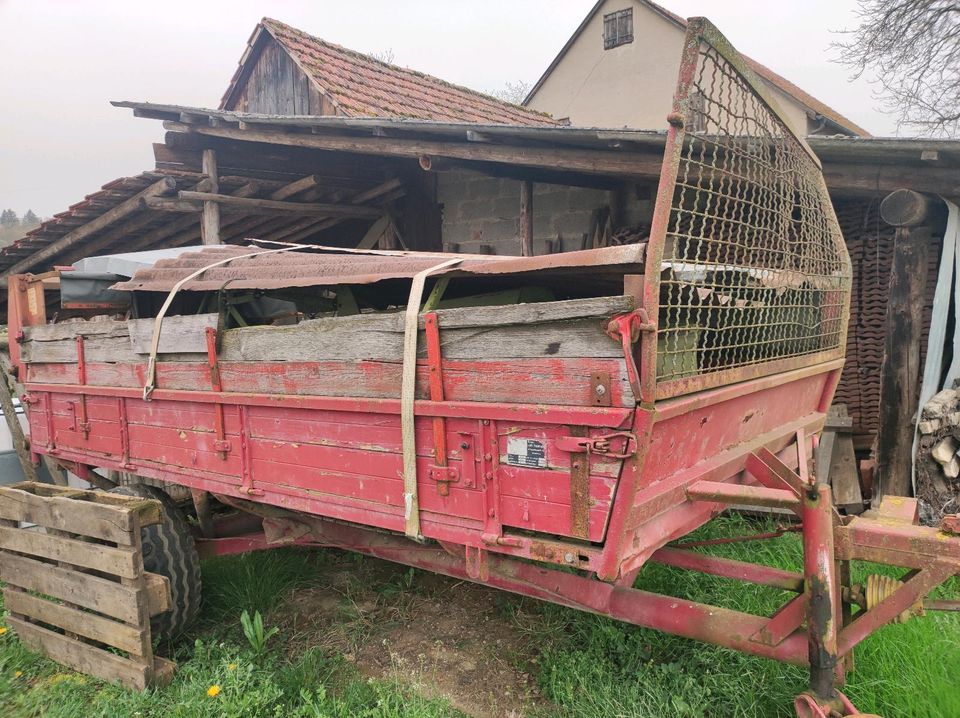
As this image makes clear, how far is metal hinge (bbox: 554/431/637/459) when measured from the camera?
200 centimetres

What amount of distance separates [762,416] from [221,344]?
258 cm

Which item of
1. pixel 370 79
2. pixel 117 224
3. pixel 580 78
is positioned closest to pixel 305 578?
pixel 117 224

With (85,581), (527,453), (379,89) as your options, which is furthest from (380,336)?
(379,89)

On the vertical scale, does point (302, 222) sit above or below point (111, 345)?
above

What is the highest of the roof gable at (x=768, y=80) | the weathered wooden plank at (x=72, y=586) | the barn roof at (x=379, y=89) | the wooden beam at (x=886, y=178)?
the roof gable at (x=768, y=80)

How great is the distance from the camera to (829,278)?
11.6 ft

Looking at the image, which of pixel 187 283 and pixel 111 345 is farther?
pixel 111 345

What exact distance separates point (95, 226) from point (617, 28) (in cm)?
1654

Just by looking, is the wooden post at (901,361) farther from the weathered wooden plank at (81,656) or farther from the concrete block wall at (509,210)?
the weathered wooden plank at (81,656)

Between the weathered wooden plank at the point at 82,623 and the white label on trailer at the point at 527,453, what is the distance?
2.20 metres

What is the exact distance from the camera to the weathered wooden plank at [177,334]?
3275 millimetres

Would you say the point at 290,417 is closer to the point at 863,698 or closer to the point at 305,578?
the point at 305,578

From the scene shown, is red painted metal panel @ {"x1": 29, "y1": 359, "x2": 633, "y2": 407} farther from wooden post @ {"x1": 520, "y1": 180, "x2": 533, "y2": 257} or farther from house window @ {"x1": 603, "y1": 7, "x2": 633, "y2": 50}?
house window @ {"x1": 603, "y1": 7, "x2": 633, "y2": 50}

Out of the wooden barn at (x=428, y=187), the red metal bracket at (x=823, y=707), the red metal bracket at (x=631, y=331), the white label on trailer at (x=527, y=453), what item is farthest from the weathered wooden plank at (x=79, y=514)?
the wooden barn at (x=428, y=187)
